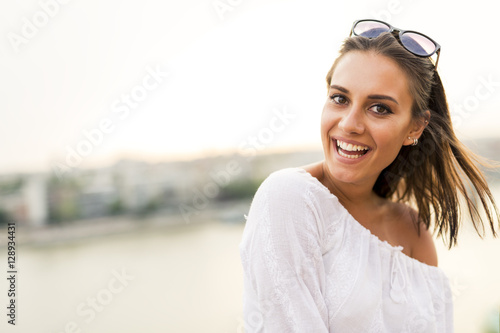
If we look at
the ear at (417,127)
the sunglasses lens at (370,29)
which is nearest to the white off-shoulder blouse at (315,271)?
the ear at (417,127)

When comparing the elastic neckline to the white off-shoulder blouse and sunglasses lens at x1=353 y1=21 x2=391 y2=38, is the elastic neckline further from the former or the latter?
sunglasses lens at x1=353 y1=21 x2=391 y2=38

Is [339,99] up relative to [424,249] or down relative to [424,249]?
up

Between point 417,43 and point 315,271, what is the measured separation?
0.76 m

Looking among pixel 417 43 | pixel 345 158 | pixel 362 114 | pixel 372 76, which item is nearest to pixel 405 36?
pixel 417 43

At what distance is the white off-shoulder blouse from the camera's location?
43.9 inches

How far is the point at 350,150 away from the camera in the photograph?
1.28 meters

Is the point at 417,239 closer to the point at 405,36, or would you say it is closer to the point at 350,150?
the point at 350,150

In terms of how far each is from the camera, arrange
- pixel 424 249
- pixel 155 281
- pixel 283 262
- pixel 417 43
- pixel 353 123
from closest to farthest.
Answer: pixel 283 262 → pixel 353 123 → pixel 417 43 → pixel 424 249 → pixel 155 281

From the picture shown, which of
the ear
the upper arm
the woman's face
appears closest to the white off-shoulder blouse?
the woman's face

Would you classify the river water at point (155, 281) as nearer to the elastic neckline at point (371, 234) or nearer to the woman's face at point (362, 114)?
the elastic neckline at point (371, 234)

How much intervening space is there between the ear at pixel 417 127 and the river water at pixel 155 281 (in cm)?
523

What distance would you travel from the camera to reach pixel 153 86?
287 centimetres

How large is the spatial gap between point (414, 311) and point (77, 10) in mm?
11883

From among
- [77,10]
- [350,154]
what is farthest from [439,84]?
[77,10]
